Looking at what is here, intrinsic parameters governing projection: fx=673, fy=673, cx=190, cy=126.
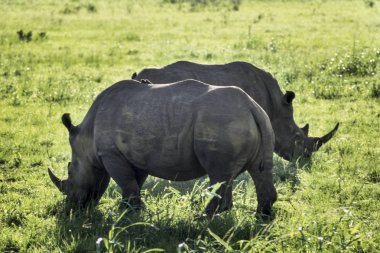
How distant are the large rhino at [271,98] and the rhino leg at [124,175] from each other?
2284 mm

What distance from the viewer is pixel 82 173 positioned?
6.41 metres

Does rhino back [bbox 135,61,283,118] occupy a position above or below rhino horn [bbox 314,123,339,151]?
above

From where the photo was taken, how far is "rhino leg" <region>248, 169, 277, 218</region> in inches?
233

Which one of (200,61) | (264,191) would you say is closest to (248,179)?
(264,191)

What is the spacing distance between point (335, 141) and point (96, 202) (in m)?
3.93

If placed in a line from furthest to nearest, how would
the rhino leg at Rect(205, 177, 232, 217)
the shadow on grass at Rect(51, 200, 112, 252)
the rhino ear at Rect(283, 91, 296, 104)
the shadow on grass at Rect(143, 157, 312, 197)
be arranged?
1. the rhino ear at Rect(283, 91, 296, 104)
2. the shadow on grass at Rect(143, 157, 312, 197)
3. the rhino leg at Rect(205, 177, 232, 217)
4. the shadow on grass at Rect(51, 200, 112, 252)

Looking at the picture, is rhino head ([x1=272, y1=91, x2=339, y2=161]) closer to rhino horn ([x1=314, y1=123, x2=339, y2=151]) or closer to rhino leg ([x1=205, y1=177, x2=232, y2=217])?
rhino horn ([x1=314, y1=123, x2=339, y2=151])

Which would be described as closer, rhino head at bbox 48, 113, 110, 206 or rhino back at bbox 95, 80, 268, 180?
rhino back at bbox 95, 80, 268, 180

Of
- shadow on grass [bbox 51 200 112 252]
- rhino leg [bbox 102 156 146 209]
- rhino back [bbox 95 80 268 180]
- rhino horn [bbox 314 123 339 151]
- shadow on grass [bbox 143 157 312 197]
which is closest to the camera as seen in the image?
shadow on grass [bbox 51 200 112 252]

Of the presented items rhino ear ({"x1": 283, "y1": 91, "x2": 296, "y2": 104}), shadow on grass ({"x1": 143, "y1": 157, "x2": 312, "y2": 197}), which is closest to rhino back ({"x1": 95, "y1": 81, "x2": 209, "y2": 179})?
shadow on grass ({"x1": 143, "y1": 157, "x2": 312, "y2": 197})

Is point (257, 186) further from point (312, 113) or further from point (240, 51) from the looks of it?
point (240, 51)

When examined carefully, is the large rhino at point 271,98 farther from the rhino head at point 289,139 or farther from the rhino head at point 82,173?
the rhino head at point 82,173

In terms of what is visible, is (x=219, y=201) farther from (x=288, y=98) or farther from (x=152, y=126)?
(x=288, y=98)

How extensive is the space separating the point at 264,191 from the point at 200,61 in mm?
9397
